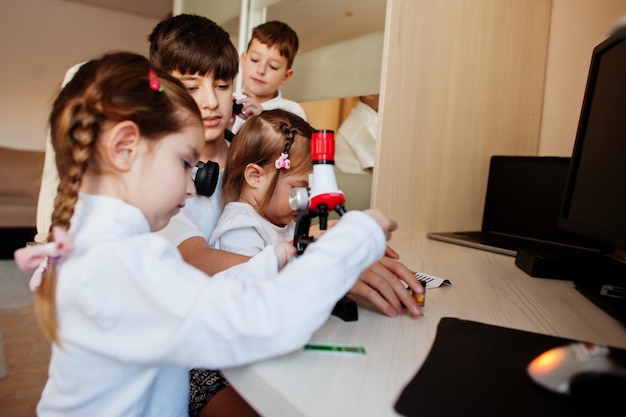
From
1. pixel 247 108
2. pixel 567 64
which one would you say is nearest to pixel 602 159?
pixel 567 64

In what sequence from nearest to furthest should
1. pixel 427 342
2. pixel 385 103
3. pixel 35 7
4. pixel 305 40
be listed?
pixel 427 342 → pixel 385 103 → pixel 305 40 → pixel 35 7

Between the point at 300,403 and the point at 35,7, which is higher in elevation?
the point at 35,7

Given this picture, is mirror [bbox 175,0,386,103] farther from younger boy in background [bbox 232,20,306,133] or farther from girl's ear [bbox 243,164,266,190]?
girl's ear [bbox 243,164,266,190]

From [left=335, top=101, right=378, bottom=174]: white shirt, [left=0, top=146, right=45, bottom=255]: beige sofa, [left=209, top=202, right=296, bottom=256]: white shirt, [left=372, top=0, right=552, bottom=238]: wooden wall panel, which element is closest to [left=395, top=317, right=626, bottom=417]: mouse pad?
[left=209, top=202, right=296, bottom=256]: white shirt

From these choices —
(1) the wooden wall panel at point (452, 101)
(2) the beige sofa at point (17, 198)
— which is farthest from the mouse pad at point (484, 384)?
(2) the beige sofa at point (17, 198)

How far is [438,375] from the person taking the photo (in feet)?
1.61

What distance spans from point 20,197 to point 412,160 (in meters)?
4.38

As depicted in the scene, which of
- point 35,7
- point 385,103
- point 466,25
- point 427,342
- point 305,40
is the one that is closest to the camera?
point 427,342

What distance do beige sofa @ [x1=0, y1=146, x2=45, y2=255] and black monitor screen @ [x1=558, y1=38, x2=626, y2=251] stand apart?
3561 mm

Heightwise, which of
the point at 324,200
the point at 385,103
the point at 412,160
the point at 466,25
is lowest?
the point at 324,200

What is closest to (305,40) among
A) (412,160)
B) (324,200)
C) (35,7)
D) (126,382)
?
(412,160)

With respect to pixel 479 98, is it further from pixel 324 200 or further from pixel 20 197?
pixel 20 197

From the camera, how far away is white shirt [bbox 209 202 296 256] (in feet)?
3.56

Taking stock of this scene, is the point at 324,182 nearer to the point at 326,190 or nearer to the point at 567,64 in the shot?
the point at 326,190
